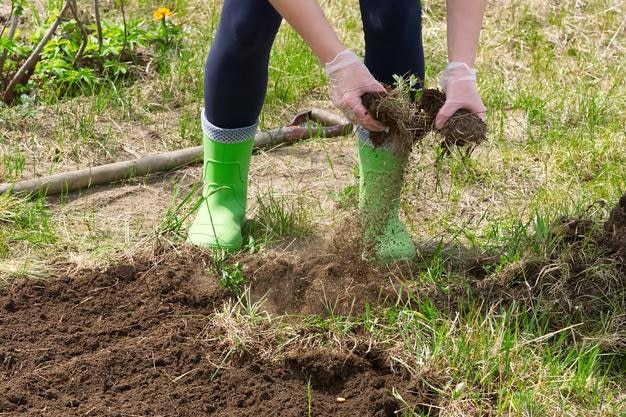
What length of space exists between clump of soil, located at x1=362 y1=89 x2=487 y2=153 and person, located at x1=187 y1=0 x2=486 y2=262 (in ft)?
0.09

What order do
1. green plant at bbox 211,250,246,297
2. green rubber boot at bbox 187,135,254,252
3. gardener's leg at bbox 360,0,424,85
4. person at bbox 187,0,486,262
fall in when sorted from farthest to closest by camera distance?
green rubber boot at bbox 187,135,254,252, green plant at bbox 211,250,246,297, gardener's leg at bbox 360,0,424,85, person at bbox 187,0,486,262

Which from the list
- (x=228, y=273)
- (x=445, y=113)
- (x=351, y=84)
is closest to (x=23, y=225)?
(x=228, y=273)

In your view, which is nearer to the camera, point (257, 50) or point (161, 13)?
point (257, 50)

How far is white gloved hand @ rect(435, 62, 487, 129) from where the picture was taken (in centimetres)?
272

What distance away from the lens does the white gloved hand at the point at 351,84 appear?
2.64 m

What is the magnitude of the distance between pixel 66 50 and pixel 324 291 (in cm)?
204

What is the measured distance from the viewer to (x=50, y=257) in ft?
10.5

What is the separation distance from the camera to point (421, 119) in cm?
277

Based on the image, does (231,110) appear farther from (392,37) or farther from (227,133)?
(392,37)

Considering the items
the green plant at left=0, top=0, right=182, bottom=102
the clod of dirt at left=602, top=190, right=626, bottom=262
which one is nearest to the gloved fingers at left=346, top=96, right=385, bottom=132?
the clod of dirt at left=602, top=190, right=626, bottom=262

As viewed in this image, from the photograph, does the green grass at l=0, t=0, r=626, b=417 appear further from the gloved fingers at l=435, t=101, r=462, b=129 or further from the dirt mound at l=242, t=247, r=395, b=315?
the gloved fingers at l=435, t=101, r=462, b=129

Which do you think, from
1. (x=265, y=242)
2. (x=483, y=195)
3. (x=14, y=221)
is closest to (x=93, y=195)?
(x=14, y=221)

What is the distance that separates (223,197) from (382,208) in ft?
1.85

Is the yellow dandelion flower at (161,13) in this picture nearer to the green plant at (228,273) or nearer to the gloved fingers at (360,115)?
the green plant at (228,273)
